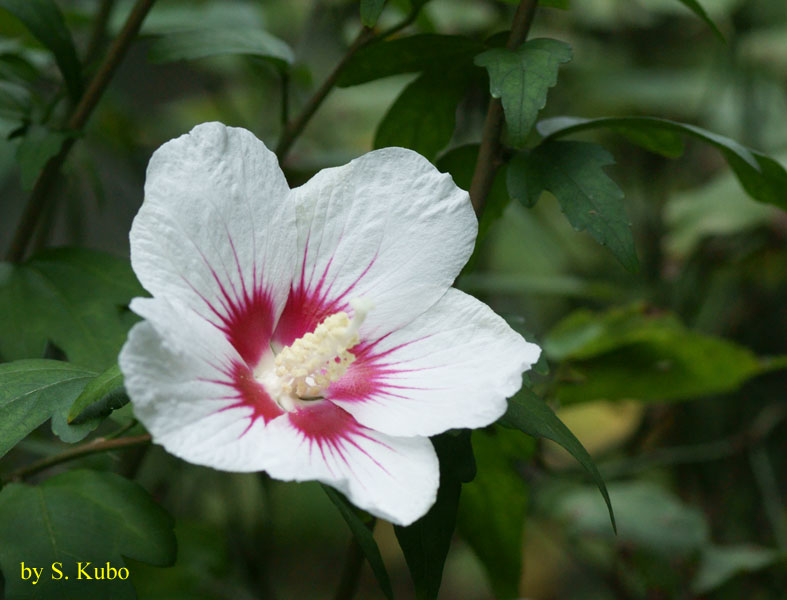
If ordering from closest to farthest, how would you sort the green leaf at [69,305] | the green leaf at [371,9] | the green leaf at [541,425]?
1. the green leaf at [541,425]
2. the green leaf at [371,9]
3. the green leaf at [69,305]

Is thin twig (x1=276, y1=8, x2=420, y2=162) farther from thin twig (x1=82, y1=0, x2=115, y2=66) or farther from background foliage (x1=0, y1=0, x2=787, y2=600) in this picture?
thin twig (x1=82, y1=0, x2=115, y2=66)

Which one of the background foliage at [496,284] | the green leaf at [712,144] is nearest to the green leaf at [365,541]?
the background foliage at [496,284]

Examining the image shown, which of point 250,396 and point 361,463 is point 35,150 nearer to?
point 250,396

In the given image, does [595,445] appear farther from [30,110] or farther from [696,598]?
[30,110]

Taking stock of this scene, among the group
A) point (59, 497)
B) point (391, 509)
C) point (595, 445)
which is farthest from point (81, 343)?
point (595, 445)

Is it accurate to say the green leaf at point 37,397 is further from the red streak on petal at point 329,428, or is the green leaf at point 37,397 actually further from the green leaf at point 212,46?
the green leaf at point 212,46

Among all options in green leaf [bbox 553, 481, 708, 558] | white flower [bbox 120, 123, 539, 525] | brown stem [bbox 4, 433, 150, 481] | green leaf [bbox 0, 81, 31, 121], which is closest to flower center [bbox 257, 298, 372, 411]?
white flower [bbox 120, 123, 539, 525]
